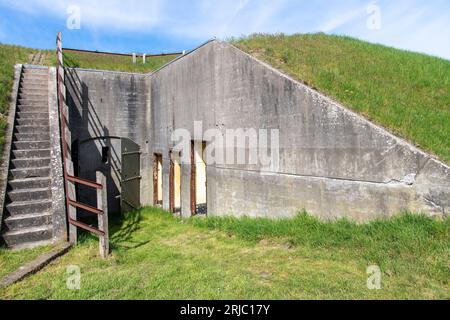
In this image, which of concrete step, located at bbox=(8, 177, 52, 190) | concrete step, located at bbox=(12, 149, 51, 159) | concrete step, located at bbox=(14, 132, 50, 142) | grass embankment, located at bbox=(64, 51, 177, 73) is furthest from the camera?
grass embankment, located at bbox=(64, 51, 177, 73)

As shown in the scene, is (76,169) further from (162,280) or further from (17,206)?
(162,280)

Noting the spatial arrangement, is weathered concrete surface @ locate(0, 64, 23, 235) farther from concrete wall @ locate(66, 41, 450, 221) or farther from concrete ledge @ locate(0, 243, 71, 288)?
concrete wall @ locate(66, 41, 450, 221)

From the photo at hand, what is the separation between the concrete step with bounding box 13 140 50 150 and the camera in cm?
693

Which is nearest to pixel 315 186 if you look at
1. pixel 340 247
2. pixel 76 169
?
pixel 340 247

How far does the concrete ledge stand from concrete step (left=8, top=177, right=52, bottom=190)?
1.45 m

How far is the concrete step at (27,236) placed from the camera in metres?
5.31


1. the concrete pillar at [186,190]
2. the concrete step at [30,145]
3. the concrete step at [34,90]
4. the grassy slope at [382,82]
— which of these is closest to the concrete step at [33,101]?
the concrete step at [34,90]

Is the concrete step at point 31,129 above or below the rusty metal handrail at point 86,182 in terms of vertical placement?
above

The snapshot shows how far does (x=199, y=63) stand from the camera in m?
9.34

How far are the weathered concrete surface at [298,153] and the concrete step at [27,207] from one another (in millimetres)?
4243

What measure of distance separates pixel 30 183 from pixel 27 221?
903 mm

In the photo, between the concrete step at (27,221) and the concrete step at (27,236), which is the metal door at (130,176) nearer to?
the concrete step at (27,221)

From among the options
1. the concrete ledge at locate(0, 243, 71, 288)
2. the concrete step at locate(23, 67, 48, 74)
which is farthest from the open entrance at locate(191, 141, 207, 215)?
the concrete step at locate(23, 67, 48, 74)

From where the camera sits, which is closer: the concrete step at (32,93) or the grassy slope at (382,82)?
the grassy slope at (382,82)
